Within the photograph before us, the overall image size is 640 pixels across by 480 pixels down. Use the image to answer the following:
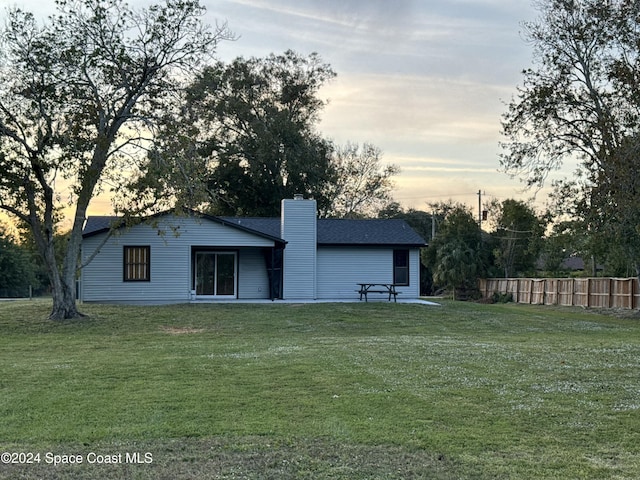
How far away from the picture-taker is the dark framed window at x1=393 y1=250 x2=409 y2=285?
28.1 m

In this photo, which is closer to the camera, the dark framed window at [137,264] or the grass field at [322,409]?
the grass field at [322,409]

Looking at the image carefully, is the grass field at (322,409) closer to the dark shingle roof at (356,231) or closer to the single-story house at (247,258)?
the single-story house at (247,258)

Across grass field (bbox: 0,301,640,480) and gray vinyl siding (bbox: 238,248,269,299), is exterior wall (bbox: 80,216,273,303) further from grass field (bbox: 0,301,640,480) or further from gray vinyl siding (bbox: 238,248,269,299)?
grass field (bbox: 0,301,640,480)

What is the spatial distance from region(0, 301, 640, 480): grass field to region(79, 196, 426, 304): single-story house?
1102 cm

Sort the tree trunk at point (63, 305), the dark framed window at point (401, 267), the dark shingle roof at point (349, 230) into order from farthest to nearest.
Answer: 1. the dark framed window at point (401, 267)
2. the dark shingle roof at point (349, 230)
3. the tree trunk at point (63, 305)

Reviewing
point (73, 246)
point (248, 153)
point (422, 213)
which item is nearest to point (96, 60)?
point (73, 246)

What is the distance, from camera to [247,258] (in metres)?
27.2

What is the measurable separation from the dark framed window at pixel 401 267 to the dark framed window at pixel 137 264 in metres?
10.00

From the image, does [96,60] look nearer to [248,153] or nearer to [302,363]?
[302,363]

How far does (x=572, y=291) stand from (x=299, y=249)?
14444mm

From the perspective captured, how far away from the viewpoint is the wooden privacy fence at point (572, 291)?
28438 millimetres

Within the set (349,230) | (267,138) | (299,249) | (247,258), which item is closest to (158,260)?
(247,258)

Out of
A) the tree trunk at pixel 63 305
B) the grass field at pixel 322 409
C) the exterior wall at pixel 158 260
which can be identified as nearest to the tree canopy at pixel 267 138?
the exterior wall at pixel 158 260

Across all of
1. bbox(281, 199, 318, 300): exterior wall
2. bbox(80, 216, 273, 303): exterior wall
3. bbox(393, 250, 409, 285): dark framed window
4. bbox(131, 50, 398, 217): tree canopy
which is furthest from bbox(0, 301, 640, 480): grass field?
bbox(131, 50, 398, 217): tree canopy
